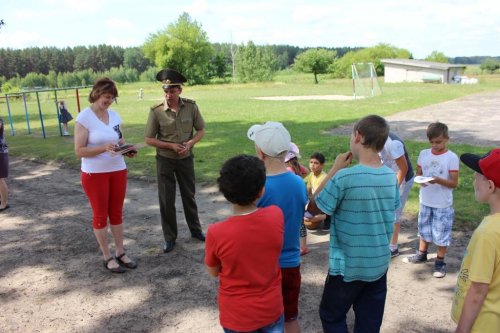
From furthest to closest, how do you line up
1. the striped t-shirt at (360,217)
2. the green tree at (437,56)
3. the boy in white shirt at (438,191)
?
the green tree at (437,56) → the boy in white shirt at (438,191) → the striped t-shirt at (360,217)

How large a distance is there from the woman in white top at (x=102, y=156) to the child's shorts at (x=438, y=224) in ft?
10.1

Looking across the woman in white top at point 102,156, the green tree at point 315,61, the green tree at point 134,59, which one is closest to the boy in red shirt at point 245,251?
the woman in white top at point 102,156

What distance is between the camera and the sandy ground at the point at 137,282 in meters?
3.53

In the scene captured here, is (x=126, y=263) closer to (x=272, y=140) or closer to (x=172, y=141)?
(x=172, y=141)

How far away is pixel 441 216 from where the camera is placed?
410cm

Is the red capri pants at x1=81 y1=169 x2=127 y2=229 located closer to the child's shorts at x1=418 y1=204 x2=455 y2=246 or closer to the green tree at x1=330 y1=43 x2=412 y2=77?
the child's shorts at x1=418 y1=204 x2=455 y2=246

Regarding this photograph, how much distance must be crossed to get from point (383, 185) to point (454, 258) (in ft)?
8.45

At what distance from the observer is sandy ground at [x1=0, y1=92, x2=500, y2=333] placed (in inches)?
139

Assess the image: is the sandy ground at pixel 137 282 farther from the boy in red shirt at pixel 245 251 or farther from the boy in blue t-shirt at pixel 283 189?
the boy in red shirt at pixel 245 251

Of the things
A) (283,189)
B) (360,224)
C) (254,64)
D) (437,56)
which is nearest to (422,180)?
(360,224)

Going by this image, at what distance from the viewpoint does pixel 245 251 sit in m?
2.13

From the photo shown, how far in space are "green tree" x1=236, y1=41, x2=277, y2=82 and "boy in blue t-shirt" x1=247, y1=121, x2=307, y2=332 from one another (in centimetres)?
8020

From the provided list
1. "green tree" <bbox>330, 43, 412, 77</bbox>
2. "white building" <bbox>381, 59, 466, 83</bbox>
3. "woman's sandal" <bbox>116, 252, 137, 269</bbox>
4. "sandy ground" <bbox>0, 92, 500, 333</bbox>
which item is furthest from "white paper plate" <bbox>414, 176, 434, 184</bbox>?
"green tree" <bbox>330, 43, 412, 77</bbox>

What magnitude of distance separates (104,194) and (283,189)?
7.88ft
